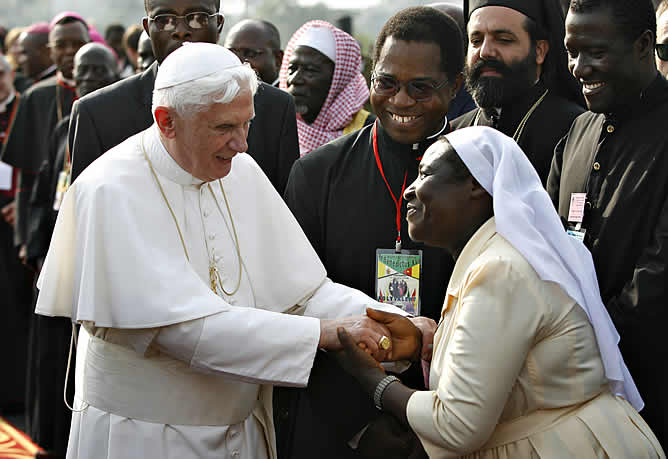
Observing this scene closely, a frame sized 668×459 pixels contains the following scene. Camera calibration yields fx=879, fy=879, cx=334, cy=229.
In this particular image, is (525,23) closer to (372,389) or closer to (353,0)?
(372,389)

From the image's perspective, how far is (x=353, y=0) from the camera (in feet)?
29.3

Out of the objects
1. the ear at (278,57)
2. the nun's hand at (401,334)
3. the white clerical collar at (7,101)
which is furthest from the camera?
the white clerical collar at (7,101)

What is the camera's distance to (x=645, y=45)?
12.0 ft

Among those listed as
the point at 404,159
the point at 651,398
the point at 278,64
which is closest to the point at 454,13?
the point at 278,64

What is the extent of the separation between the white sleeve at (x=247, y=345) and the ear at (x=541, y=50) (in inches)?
87.5

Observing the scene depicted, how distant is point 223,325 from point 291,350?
10.4 inches

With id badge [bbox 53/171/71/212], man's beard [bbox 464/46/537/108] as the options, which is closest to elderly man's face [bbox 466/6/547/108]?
man's beard [bbox 464/46/537/108]

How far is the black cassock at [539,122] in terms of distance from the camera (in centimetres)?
434

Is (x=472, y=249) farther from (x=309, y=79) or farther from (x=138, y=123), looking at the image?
(x=309, y=79)

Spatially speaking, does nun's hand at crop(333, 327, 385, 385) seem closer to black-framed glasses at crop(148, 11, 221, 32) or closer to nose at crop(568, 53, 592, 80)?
nose at crop(568, 53, 592, 80)

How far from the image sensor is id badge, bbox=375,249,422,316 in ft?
12.1

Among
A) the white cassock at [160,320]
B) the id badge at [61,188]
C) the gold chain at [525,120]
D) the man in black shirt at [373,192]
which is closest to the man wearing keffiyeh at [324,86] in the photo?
the id badge at [61,188]

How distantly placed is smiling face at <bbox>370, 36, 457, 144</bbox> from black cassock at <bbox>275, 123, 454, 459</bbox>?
0.37 ft

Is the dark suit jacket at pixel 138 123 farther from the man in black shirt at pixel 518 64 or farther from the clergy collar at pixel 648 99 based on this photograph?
the clergy collar at pixel 648 99
